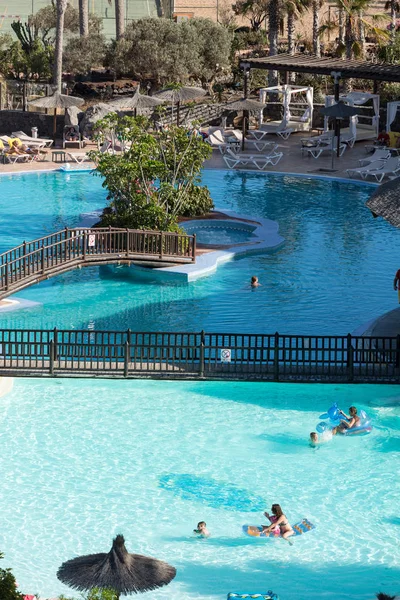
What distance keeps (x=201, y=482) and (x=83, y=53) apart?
43.5 meters

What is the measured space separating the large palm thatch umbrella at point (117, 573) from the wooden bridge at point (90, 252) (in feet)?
38.4

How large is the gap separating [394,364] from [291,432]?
274cm

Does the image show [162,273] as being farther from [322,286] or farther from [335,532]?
[335,532]

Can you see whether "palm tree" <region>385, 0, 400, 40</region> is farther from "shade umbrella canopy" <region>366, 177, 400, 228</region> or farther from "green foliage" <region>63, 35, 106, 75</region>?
"shade umbrella canopy" <region>366, 177, 400, 228</region>

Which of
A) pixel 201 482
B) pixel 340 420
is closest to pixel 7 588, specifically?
pixel 201 482

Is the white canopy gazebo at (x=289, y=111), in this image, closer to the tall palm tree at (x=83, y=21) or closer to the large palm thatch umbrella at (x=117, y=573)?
the tall palm tree at (x=83, y=21)

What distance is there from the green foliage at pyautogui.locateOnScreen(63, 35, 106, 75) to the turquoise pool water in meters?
39.3

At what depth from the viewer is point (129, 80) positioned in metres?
59.7

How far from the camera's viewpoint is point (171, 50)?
54625 millimetres

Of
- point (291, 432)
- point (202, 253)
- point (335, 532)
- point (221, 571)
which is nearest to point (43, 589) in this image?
point (221, 571)

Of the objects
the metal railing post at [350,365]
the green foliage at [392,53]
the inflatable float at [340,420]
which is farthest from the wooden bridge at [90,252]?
the green foliage at [392,53]

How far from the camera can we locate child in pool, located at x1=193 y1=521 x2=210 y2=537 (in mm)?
16016

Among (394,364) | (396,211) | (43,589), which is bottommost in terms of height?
(43,589)

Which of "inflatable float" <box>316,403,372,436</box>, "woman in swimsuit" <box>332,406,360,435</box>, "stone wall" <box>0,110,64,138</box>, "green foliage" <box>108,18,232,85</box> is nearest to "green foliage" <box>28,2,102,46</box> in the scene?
"green foliage" <box>108,18,232,85</box>
